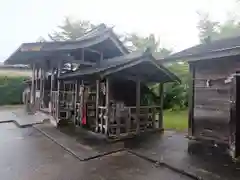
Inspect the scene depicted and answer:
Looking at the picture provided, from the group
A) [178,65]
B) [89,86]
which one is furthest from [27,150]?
[178,65]

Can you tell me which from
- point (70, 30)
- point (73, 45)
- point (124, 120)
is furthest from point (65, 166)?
point (70, 30)

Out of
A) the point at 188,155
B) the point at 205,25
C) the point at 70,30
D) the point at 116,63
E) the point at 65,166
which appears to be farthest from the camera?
the point at 70,30

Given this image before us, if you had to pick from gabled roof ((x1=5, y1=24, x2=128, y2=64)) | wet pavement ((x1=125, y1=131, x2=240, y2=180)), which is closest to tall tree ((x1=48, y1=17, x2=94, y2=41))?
gabled roof ((x1=5, y1=24, x2=128, y2=64))

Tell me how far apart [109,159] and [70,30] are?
24403 millimetres

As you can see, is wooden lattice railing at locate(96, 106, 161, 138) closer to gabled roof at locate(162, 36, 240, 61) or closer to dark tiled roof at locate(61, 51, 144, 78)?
dark tiled roof at locate(61, 51, 144, 78)

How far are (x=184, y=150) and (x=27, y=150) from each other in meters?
4.19

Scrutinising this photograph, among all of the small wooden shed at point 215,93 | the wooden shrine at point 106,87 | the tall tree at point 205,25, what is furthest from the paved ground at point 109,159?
the tall tree at point 205,25

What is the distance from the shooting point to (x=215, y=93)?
6324 millimetres

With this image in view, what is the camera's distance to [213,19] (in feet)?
80.1

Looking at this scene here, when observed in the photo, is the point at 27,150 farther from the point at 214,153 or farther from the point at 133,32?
the point at 133,32

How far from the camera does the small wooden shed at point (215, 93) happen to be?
543 centimetres

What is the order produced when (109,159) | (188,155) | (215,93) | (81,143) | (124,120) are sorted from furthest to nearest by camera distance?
(124,120) < (81,143) < (215,93) < (188,155) < (109,159)

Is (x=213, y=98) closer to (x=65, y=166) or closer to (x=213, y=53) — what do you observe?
(x=213, y=53)

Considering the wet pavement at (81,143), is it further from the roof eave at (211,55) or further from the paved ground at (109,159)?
the roof eave at (211,55)
